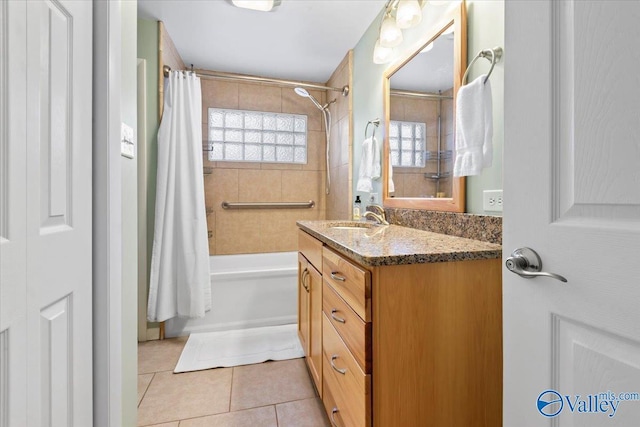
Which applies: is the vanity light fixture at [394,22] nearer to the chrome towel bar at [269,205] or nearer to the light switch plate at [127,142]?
the light switch plate at [127,142]

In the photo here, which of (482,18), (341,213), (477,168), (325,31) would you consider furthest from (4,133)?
(341,213)

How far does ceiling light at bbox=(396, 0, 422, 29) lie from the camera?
1477mm

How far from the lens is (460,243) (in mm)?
1063

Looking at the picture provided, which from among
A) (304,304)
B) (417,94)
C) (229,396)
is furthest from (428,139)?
(229,396)

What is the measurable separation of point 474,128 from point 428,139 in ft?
1.42

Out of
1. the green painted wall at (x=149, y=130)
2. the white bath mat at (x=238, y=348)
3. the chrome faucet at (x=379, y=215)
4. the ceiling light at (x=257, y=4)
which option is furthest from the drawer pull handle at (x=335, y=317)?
the ceiling light at (x=257, y=4)

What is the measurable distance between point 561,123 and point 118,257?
126 centimetres

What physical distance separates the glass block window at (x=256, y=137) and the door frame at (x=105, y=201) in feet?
7.13

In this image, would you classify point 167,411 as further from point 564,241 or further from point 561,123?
point 561,123

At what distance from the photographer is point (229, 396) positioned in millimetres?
1534

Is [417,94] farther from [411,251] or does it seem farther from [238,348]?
[238,348]

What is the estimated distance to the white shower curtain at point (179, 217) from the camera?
7.13ft

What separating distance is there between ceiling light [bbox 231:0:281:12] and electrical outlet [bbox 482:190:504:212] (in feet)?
5.71

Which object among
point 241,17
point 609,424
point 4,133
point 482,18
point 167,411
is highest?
point 241,17
